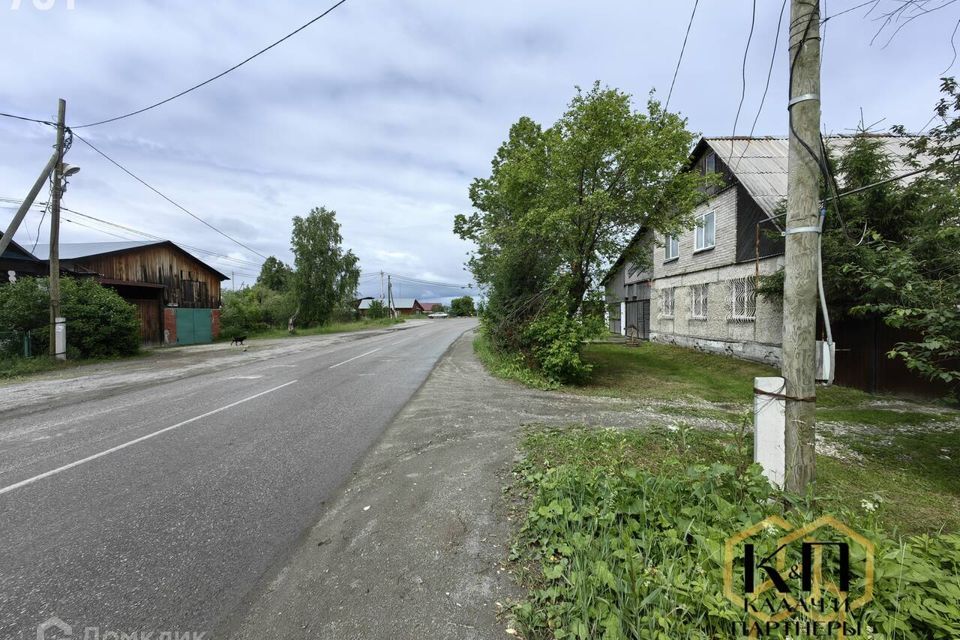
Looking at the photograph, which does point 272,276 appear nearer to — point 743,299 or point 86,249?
point 86,249

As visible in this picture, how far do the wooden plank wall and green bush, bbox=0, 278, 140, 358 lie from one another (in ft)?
15.7

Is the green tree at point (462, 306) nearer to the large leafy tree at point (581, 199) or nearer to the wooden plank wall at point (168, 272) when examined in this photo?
the wooden plank wall at point (168, 272)

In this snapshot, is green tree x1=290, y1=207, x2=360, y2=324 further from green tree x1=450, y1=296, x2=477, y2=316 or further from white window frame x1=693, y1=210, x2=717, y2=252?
green tree x1=450, y1=296, x2=477, y2=316

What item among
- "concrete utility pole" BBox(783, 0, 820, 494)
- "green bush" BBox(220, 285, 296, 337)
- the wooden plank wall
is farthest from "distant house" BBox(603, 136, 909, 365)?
"green bush" BBox(220, 285, 296, 337)

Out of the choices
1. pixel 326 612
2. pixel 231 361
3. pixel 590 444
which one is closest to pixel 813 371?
pixel 590 444

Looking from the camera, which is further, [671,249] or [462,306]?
[462,306]

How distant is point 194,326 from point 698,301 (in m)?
30.0

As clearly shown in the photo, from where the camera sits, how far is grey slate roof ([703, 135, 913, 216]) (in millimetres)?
12562

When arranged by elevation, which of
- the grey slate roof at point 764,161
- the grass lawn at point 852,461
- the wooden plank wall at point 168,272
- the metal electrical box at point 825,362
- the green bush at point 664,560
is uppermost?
the grey slate roof at point 764,161

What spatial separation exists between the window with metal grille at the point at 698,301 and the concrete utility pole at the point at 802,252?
13.8 meters

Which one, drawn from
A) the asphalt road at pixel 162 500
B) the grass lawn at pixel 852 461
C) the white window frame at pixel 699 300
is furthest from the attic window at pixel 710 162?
the asphalt road at pixel 162 500

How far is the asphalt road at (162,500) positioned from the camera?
2508mm

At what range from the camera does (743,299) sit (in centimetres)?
1328

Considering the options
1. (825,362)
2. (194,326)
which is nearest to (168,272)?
(194,326)
